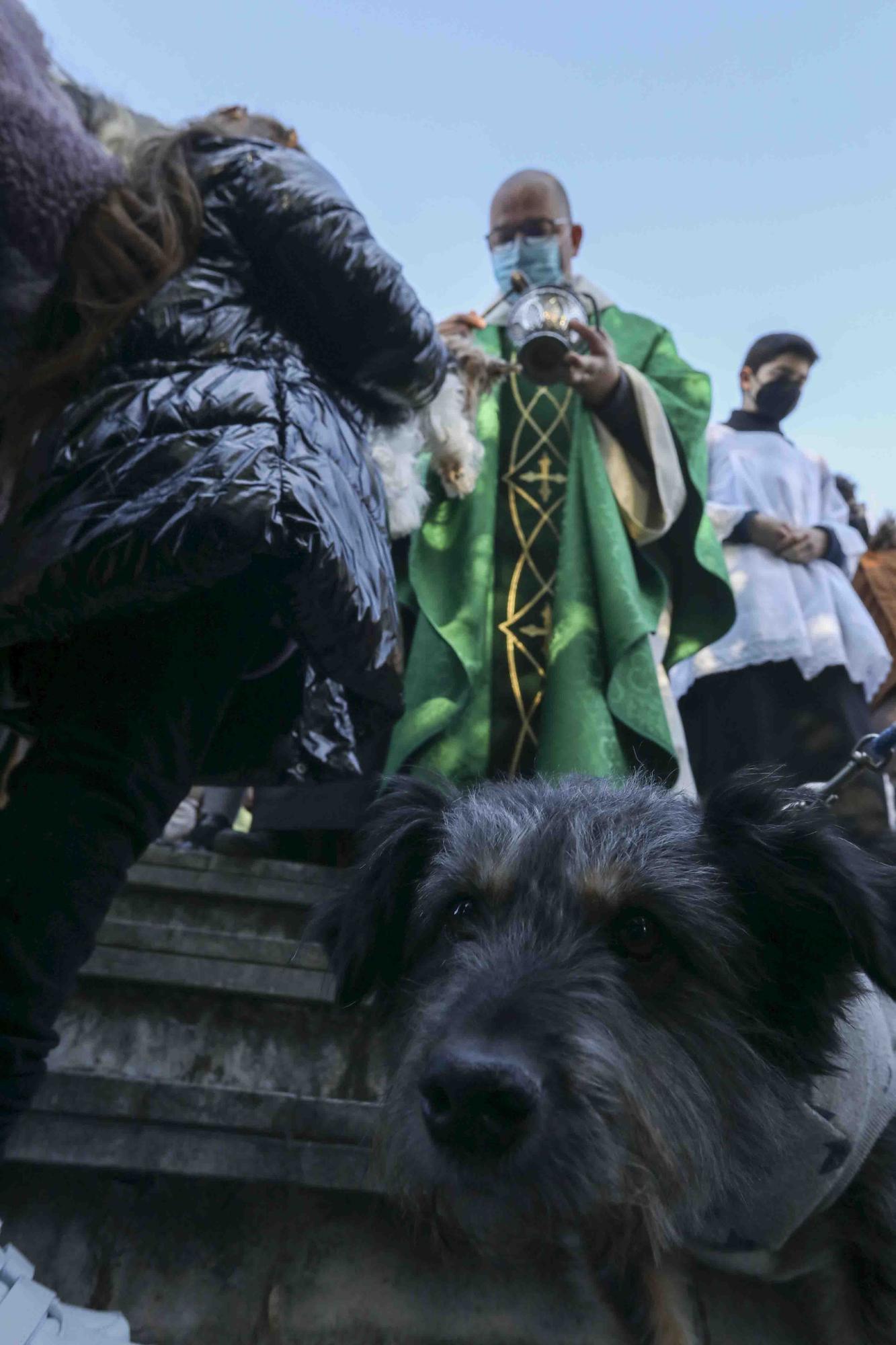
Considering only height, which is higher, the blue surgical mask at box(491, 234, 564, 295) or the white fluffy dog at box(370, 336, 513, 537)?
the blue surgical mask at box(491, 234, 564, 295)

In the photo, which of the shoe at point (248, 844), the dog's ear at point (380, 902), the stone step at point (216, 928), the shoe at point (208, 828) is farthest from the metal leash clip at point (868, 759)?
the shoe at point (208, 828)

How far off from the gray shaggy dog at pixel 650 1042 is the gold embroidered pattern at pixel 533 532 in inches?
75.8

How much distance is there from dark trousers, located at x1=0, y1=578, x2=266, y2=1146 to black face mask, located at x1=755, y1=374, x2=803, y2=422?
406cm

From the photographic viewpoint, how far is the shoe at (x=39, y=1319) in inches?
53.1

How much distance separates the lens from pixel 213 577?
1.82m

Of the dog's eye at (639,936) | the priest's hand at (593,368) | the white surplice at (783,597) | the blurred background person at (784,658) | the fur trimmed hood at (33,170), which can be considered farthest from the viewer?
the white surplice at (783,597)

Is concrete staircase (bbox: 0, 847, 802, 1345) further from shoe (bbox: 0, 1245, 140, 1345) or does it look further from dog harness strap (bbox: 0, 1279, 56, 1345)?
dog harness strap (bbox: 0, 1279, 56, 1345)

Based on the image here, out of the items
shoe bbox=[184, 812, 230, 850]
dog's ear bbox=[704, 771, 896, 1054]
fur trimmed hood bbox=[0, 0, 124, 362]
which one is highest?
fur trimmed hood bbox=[0, 0, 124, 362]

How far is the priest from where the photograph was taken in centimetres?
363

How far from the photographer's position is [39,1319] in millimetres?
1391

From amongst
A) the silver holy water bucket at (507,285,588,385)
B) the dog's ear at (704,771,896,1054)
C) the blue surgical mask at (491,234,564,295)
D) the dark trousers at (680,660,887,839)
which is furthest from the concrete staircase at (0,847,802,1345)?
the blue surgical mask at (491,234,564,295)

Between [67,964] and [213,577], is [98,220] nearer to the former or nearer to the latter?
[213,577]

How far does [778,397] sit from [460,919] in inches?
170

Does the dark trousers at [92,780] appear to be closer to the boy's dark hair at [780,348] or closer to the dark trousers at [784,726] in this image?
the dark trousers at [784,726]
